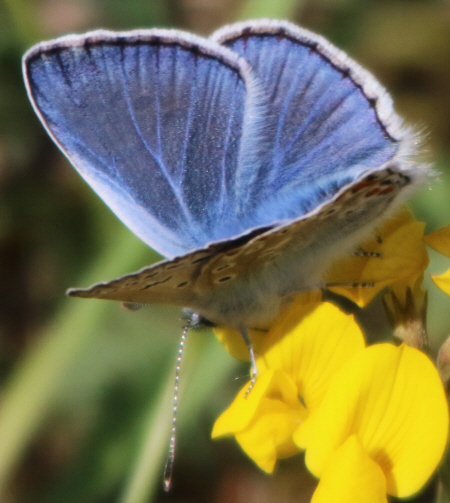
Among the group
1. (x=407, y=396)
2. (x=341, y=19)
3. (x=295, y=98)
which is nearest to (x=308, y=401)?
(x=407, y=396)

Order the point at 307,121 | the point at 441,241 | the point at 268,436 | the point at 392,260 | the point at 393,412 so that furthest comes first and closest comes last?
the point at 307,121 < the point at 392,260 < the point at 441,241 < the point at 268,436 < the point at 393,412

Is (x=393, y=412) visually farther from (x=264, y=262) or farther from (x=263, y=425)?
(x=264, y=262)

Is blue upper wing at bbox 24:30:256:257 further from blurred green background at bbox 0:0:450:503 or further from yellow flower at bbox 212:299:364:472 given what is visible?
blurred green background at bbox 0:0:450:503

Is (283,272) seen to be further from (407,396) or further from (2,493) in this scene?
(2,493)

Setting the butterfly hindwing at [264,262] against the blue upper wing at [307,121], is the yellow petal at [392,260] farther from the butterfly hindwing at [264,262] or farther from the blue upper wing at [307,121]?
the blue upper wing at [307,121]

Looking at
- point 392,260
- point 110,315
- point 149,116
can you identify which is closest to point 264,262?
point 392,260

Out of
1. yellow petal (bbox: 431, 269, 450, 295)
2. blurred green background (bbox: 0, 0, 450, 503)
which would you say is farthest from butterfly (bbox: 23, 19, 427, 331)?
blurred green background (bbox: 0, 0, 450, 503)
